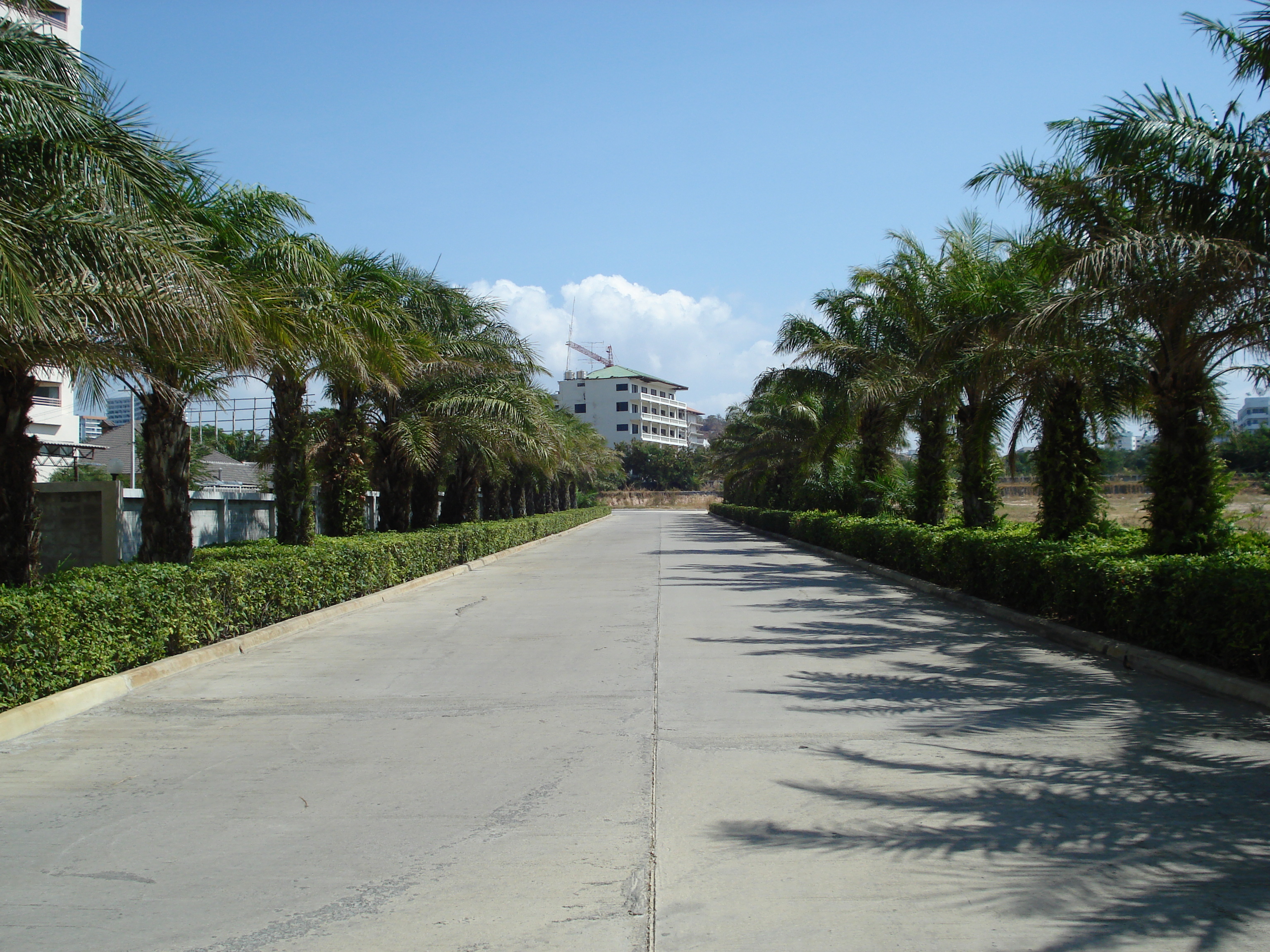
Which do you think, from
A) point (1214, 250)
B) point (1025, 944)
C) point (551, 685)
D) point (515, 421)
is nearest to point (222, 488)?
point (515, 421)

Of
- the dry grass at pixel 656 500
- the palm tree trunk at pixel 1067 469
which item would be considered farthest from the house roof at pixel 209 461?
the dry grass at pixel 656 500

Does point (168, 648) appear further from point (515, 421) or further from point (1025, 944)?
point (515, 421)

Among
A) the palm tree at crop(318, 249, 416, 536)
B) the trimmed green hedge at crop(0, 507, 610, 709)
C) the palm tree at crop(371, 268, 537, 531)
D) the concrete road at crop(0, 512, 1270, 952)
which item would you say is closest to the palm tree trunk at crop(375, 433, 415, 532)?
the palm tree at crop(371, 268, 537, 531)

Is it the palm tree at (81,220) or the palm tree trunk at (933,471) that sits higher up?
the palm tree at (81,220)

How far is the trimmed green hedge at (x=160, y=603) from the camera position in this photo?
25.2 feet

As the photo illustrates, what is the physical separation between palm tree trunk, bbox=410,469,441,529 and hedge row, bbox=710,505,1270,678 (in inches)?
521

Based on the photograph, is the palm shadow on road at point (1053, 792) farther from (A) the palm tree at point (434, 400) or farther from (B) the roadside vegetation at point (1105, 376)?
(A) the palm tree at point (434, 400)

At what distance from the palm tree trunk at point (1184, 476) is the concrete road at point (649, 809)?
247cm

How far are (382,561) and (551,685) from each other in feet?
29.4

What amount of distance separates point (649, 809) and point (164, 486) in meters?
10.1

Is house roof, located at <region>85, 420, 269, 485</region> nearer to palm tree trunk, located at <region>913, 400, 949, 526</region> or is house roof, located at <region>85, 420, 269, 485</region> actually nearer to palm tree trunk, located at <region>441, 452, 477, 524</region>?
palm tree trunk, located at <region>441, 452, 477, 524</region>

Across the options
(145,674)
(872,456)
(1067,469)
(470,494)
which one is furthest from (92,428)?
(1067,469)

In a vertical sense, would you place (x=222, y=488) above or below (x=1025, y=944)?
above

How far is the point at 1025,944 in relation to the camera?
3734mm
